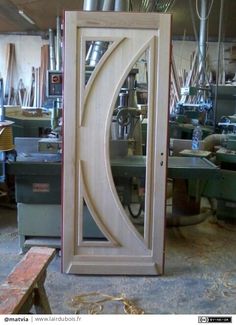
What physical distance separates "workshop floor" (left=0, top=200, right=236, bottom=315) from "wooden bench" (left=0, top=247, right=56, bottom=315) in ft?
1.54

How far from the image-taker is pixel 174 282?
2.64 metres

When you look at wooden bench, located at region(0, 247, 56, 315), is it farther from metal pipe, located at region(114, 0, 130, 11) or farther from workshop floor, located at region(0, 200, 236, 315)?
metal pipe, located at region(114, 0, 130, 11)

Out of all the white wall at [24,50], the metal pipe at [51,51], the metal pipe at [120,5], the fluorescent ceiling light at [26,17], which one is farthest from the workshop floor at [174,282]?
the white wall at [24,50]

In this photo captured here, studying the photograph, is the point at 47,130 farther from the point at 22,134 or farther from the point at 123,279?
the point at 123,279

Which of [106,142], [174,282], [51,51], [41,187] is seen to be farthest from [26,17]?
[174,282]

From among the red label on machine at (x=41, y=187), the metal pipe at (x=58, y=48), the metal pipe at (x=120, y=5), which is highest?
the metal pipe at (x=58, y=48)

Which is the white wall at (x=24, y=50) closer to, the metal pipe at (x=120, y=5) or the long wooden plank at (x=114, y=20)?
the metal pipe at (x=120, y=5)

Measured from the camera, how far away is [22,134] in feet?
16.3

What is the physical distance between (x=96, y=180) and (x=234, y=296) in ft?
3.68

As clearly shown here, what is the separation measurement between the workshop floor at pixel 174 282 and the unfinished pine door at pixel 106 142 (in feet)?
0.35

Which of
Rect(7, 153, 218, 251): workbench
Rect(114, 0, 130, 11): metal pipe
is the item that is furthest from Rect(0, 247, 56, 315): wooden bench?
Rect(114, 0, 130, 11): metal pipe

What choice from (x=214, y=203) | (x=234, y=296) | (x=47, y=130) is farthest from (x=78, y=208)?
(x=47, y=130)

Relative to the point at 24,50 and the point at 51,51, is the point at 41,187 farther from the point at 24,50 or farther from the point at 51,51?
the point at 24,50

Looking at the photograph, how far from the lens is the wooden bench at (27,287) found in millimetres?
Result: 1583
